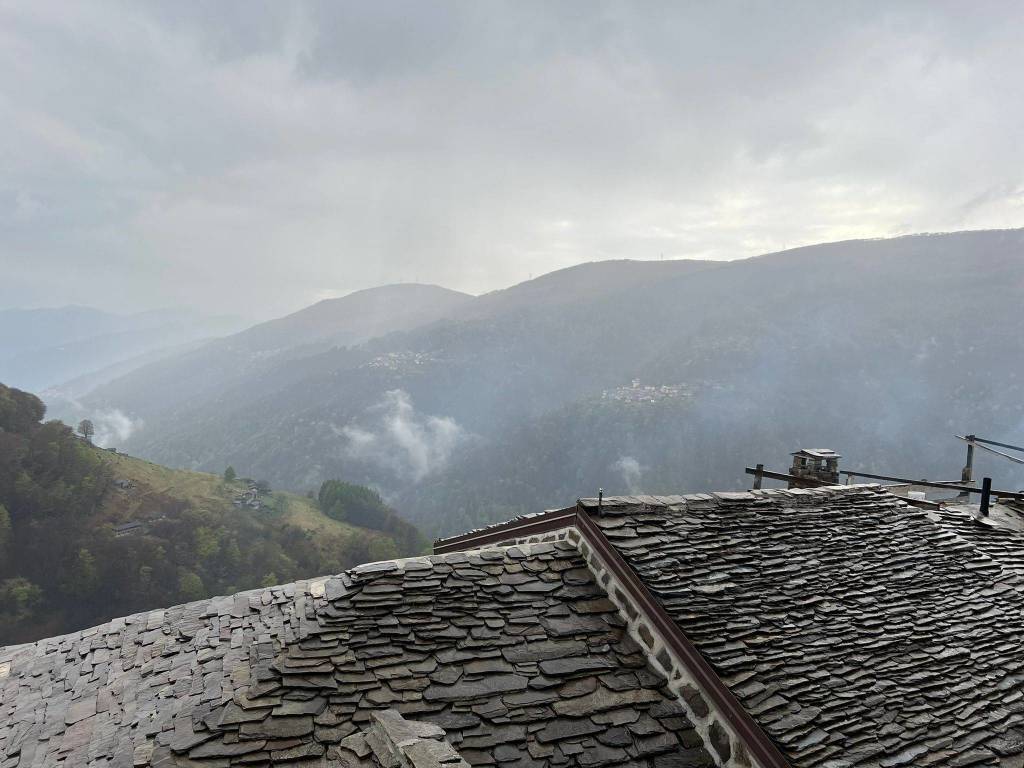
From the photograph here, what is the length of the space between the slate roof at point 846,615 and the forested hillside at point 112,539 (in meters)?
71.7

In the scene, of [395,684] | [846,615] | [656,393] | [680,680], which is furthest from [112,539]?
[656,393]

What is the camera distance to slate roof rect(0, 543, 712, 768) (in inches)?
216

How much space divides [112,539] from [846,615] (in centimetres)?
8055

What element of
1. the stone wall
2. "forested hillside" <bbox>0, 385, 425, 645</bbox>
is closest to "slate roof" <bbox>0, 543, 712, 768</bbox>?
the stone wall

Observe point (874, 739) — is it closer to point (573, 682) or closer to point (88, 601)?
point (573, 682)

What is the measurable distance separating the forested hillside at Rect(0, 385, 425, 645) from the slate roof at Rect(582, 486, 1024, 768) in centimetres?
7170

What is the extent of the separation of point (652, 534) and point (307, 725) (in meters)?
4.97

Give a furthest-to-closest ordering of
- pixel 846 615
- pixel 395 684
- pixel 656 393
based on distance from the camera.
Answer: pixel 656 393
pixel 846 615
pixel 395 684

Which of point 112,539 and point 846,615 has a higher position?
point 846,615

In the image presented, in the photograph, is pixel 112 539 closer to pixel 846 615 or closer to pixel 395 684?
pixel 395 684

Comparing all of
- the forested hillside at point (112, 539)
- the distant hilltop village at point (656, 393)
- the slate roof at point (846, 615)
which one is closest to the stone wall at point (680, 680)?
the slate roof at point (846, 615)

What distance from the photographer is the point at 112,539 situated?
6438 cm

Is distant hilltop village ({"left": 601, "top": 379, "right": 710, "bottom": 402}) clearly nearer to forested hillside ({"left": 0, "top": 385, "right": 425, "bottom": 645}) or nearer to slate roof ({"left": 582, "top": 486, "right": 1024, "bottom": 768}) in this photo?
forested hillside ({"left": 0, "top": 385, "right": 425, "bottom": 645})

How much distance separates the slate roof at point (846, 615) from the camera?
5.32 metres
